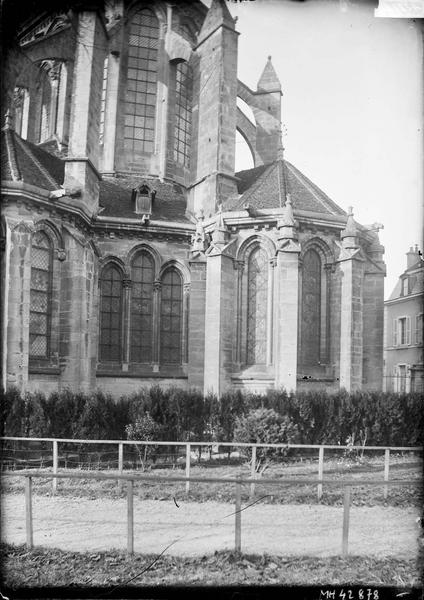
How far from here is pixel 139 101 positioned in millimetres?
24000

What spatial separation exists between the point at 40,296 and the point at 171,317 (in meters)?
5.64

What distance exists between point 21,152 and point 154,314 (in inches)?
282

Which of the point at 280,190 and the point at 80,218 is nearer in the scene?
the point at 80,218

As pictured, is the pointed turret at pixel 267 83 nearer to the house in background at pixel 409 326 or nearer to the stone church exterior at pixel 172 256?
the stone church exterior at pixel 172 256

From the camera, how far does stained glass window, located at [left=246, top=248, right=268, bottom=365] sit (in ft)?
62.2

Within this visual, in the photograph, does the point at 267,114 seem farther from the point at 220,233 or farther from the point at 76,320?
the point at 76,320

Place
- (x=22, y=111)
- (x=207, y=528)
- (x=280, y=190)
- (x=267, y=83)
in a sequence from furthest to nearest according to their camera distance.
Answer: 1. (x=267, y=83)
2. (x=22, y=111)
3. (x=280, y=190)
4. (x=207, y=528)

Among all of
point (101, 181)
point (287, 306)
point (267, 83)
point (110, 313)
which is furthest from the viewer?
point (267, 83)

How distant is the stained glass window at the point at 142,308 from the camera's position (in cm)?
2005

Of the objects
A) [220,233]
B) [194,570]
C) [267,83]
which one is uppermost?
[267,83]

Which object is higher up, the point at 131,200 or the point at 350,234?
the point at 131,200

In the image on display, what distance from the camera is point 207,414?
564 inches

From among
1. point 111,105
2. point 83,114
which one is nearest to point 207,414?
point 83,114

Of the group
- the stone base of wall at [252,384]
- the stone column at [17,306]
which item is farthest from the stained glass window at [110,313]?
the stone column at [17,306]
